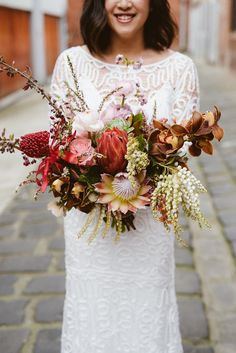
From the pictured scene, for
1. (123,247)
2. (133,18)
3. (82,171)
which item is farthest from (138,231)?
(133,18)

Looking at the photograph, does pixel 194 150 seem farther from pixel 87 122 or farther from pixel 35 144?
pixel 35 144

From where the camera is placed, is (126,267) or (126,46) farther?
(126,46)

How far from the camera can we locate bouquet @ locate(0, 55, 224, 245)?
169 centimetres

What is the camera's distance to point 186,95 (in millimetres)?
2244

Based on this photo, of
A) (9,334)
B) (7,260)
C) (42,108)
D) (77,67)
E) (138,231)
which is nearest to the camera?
(138,231)

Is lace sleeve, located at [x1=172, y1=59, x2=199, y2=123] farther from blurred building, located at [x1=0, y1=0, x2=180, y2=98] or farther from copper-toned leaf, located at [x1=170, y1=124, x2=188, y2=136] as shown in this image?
blurred building, located at [x1=0, y1=0, x2=180, y2=98]

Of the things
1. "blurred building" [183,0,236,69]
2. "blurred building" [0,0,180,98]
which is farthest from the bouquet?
"blurred building" [183,0,236,69]

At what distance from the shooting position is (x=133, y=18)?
2229 mm

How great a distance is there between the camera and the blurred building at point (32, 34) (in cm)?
1177

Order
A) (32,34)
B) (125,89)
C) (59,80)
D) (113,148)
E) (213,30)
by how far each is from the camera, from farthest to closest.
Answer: (213,30) → (32,34) → (59,80) → (125,89) → (113,148)

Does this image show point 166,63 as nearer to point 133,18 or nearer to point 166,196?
point 133,18

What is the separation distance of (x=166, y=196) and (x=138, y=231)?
1.74 feet

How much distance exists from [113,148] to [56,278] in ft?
7.26

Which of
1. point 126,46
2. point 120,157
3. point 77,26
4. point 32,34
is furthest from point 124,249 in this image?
point 32,34
